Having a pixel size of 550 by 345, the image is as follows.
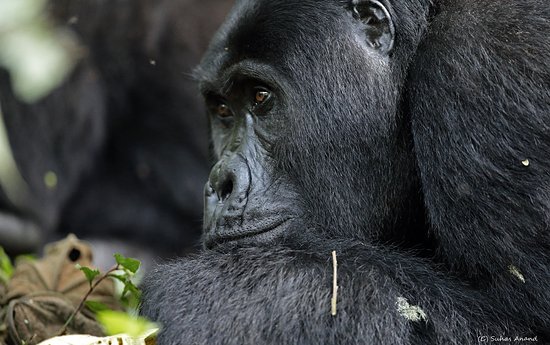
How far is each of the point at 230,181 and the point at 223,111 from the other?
0.46 meters

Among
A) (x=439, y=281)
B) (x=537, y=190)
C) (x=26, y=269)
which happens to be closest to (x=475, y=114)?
(x=537, y=190)

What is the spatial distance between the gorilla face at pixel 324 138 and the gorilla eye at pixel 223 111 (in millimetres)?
351

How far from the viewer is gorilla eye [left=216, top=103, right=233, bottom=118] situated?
3754 mm

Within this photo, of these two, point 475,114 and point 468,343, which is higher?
point 475,114

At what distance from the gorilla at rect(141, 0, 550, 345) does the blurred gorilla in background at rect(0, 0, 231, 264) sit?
3613 millimetres

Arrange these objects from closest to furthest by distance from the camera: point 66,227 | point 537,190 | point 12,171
→ point 537,190 < point 12,171 < point 66,227

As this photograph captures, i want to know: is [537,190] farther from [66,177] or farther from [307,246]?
[66,177]

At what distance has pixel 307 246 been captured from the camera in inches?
124

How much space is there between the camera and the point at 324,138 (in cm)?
336

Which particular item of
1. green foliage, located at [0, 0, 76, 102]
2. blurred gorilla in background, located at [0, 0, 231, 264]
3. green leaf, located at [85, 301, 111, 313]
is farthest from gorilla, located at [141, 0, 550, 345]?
blurred gorilla in background, located at [0, 0, 231, 264]

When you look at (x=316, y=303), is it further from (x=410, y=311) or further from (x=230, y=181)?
(x=230, y=181)

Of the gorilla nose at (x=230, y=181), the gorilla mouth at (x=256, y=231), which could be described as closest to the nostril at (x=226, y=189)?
the gorilla nose at (x=230, y=181)

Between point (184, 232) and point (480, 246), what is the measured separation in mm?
4721

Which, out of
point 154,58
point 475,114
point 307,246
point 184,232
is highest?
point 154,58
